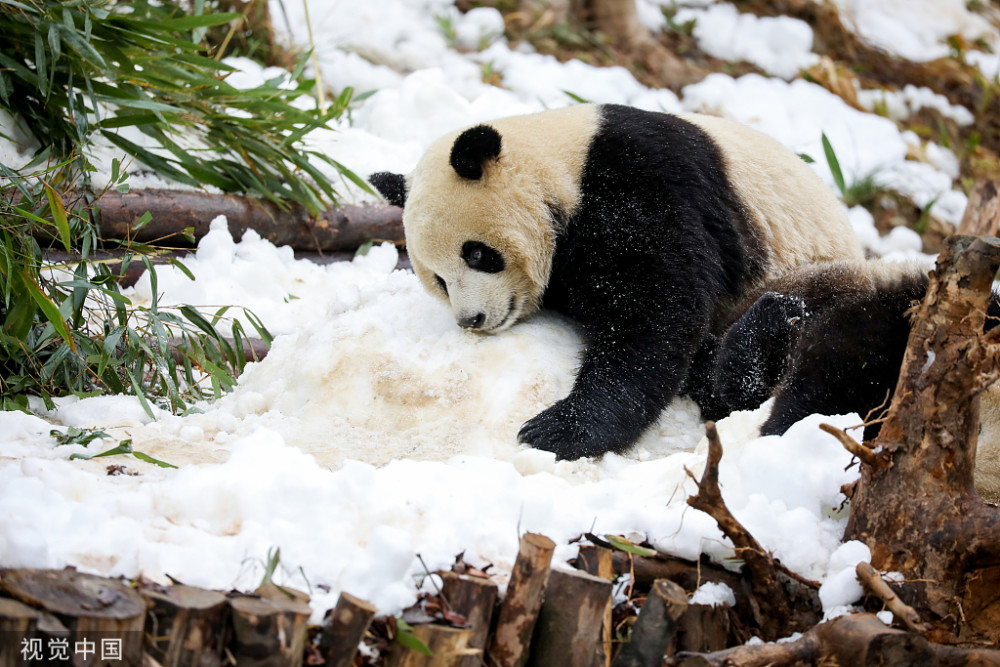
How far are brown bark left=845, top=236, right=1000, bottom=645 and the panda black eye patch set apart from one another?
1.63 metres

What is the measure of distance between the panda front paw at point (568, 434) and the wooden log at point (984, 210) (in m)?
3.61

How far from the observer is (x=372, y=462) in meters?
2.62

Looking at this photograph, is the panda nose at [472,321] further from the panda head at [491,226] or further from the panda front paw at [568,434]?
the panda front paw at [568,434]

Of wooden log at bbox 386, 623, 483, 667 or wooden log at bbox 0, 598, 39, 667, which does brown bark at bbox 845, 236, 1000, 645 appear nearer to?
wooden log at bbox 386, 623, 483, 667

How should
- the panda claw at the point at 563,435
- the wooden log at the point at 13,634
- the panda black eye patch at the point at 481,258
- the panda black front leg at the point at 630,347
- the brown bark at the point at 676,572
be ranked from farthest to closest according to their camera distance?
1. the panda black eye patch at the point at 481,258
2. the panda black front leg at the point at 630,347
3. the panda claw at the point at 563,435
4. the brown bark at the point at 676,572
5. the wooden log at the point at 13,634

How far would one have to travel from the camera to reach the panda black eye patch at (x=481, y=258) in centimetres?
327

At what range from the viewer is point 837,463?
2109mm

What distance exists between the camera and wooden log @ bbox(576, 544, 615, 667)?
1.78 meters

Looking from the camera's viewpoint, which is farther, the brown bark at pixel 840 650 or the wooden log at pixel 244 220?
the wooden log at pixel 244 220

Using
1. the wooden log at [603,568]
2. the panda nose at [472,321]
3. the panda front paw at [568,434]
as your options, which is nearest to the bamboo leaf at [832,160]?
the panda nose at [472,321]

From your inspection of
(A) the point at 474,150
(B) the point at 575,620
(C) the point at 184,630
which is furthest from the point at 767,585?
(A) the point at 474,150

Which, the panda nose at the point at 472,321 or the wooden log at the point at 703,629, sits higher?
the wooden log at the point at 703,629

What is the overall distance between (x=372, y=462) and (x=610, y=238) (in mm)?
1154

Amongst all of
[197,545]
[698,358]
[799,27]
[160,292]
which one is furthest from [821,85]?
[197,545]
